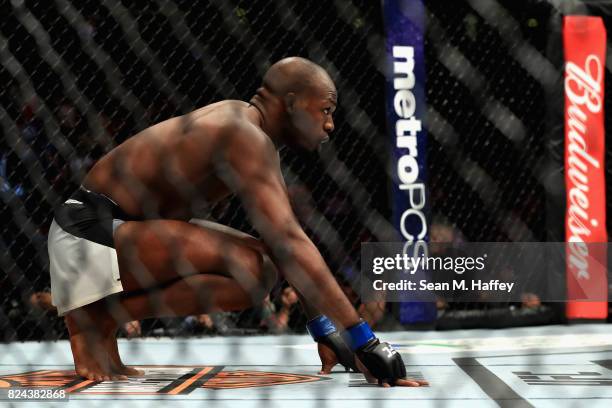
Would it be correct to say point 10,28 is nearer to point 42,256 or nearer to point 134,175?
point 42,256

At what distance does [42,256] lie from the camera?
3330 millimetres

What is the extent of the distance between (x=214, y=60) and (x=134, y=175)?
69.7 inches

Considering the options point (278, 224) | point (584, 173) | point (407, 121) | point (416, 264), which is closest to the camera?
point (278, 224)

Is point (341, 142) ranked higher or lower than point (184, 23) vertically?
lower

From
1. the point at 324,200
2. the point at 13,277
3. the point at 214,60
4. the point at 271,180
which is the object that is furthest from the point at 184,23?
the point at 271,180

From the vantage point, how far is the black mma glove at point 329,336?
6.41 ft

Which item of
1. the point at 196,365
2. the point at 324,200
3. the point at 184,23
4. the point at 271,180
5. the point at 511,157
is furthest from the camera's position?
the point at 511,157

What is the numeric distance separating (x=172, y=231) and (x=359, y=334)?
436 mm

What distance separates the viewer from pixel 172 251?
1.84m

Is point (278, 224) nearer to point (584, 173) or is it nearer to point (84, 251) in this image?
point (84, 251)

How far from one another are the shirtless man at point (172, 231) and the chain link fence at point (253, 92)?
1.30 m

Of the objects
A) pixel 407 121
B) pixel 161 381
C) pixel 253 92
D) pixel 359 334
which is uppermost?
pixel 253 92

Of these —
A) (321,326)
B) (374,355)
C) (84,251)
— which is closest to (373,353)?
(374,355)

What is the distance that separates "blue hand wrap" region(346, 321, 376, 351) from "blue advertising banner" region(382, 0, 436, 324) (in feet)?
6.17
